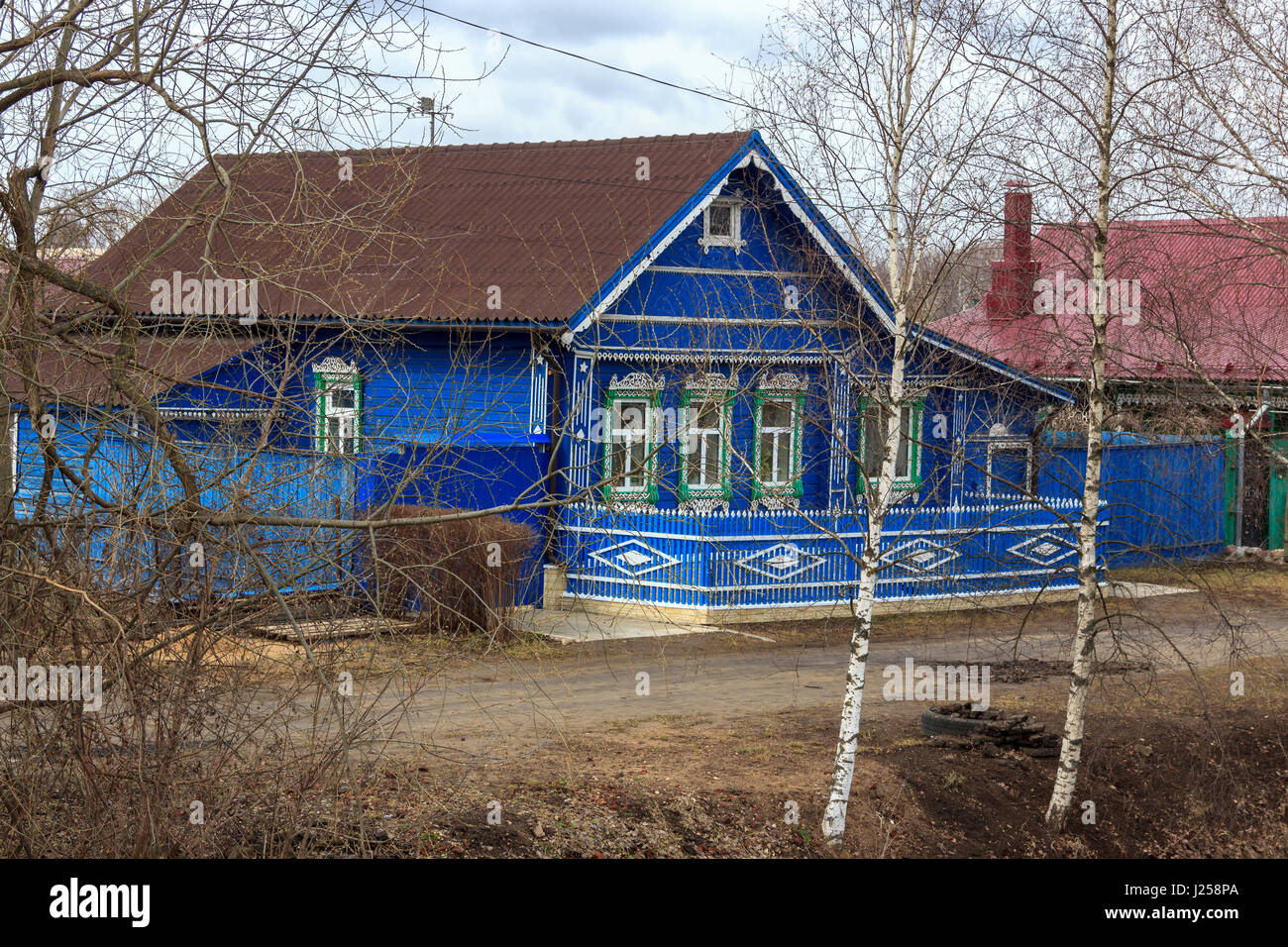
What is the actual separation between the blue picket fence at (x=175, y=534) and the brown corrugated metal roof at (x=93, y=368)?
0.29 meters

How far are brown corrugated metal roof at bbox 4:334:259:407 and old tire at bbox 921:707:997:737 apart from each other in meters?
6.51

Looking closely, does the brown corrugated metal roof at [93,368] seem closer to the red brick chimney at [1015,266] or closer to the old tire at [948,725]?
the red brick chimney at [1015,266]

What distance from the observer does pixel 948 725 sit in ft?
35.1

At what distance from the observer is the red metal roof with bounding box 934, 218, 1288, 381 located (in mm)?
9359

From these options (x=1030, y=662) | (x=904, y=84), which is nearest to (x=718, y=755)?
(x=904, y=84)

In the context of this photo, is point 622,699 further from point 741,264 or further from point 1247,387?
point 741,264

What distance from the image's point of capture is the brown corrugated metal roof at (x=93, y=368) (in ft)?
20.4

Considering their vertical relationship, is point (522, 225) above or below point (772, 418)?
above

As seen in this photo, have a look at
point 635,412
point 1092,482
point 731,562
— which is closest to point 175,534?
point 1092,482

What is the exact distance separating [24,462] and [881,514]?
4.87 meters

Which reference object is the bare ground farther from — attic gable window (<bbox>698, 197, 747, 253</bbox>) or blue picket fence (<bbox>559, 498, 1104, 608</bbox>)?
attic gable window (<bbox>698, 197, 747, 253</bbox>)

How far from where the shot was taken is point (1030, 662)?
1441 cm

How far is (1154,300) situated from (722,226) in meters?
9.95

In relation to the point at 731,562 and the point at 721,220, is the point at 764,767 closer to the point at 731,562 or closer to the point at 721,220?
the point at 731,562
